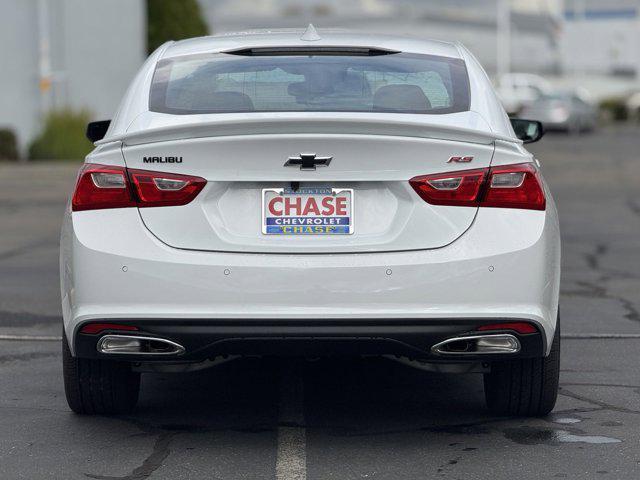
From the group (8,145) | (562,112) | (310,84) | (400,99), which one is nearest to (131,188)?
(310,84)

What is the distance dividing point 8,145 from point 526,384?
847 inches

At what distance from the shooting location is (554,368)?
19.3ft

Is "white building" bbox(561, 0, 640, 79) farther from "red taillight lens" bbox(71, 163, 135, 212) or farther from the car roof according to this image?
"red taillight lens" bbox(71, 163, 135, 212)

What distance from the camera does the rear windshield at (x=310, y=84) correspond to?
5742 millimetres

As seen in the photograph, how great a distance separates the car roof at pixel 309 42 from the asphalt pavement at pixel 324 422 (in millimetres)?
1572

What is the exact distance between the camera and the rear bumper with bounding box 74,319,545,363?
5.24m

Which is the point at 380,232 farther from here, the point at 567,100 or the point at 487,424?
the point at 567,100

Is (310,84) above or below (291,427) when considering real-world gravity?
above

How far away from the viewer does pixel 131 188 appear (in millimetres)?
5371

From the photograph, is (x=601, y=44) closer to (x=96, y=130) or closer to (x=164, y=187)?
(x=96, y=130)

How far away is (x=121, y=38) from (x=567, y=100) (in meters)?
15.7

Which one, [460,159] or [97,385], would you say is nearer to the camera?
[460,159]

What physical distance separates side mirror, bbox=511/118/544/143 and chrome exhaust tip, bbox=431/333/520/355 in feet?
6.67

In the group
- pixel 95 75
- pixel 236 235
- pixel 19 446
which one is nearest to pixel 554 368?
pixel 236 235
